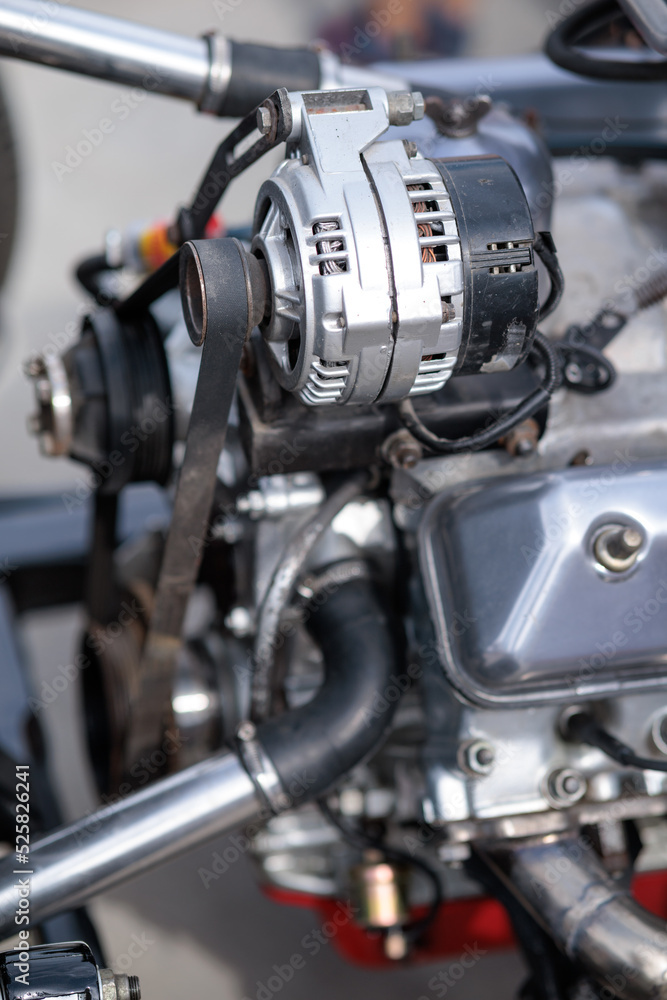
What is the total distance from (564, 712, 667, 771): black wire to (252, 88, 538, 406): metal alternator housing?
11.8 inches

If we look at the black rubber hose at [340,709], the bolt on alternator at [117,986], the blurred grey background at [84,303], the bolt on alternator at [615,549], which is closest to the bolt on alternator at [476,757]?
the black rubber hose at [340,709]

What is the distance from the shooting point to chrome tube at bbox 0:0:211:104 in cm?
79

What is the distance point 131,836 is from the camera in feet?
2.23

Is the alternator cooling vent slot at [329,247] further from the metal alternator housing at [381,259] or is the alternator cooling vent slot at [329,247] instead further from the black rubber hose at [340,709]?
the black rubber hose at [340,709]

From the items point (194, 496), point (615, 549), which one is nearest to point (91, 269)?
point (194, 496)

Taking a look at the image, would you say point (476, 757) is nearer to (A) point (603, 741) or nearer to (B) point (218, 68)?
(A) point (603, 741)

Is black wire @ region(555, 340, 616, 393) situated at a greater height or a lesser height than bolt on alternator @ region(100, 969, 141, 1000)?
greater

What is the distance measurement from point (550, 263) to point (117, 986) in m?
0.55

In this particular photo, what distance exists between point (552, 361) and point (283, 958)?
2.72 ft

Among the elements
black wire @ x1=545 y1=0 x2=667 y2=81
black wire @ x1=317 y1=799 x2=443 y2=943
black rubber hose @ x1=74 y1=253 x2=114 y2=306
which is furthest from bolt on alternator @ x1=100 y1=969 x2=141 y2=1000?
black wire @ x1=545 y1=0 x2=667 y2=81

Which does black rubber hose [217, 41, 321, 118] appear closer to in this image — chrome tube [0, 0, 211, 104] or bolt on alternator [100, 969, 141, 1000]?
chrome tube [0, 0, 211, 104]

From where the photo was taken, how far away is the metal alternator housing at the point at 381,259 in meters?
0.56

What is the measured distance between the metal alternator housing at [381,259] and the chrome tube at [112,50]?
27cm

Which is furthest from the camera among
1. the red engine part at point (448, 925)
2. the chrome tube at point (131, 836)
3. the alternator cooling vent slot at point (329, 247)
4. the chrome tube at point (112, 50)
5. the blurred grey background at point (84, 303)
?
the blurred grey background at point (84, 303)
